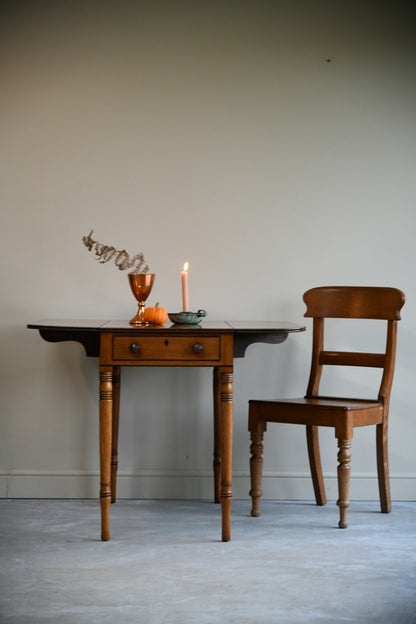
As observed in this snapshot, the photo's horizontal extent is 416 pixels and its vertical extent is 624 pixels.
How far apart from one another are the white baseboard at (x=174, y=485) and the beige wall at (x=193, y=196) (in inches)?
0.4

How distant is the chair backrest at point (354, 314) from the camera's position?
11.0 feet

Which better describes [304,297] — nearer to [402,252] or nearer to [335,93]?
[402,252]

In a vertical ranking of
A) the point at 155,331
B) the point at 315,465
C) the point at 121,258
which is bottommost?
the point at 315,465

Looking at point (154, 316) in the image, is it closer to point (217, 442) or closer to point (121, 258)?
point (121, 258)

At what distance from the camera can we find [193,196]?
367 cm

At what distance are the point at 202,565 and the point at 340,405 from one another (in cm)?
88

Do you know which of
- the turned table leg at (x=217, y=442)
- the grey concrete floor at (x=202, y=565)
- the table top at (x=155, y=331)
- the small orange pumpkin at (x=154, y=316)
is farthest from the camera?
the turned table leg at (x=217, y=442)

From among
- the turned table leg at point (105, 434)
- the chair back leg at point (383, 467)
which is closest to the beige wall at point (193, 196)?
the chair back leg at point (383, 467)

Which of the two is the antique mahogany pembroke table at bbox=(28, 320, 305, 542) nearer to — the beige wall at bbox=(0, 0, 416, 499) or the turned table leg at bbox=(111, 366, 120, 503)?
the turned table leg at bbox=(111, 366, 120, 503)

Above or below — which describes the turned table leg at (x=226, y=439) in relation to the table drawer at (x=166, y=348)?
below

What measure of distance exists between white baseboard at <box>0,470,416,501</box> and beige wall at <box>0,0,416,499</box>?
0.03ft

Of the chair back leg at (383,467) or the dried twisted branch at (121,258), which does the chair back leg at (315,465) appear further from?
the dried twisted branch at (121,258)

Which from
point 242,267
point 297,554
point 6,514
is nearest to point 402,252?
point 242,267

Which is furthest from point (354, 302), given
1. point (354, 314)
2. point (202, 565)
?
point (202, 565)
